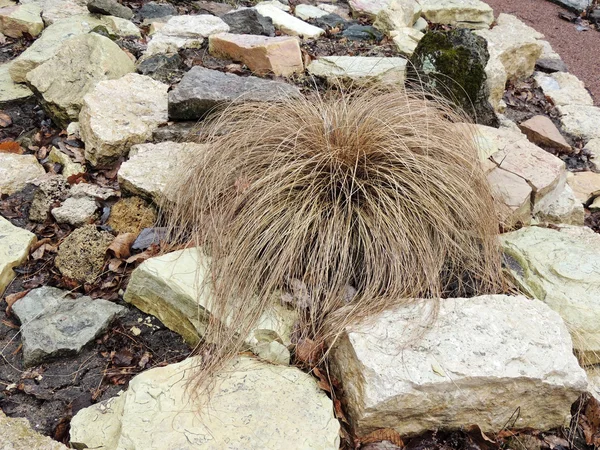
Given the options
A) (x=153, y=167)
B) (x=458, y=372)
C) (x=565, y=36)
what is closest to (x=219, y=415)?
(x=458, y=372)

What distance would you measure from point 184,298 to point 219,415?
558mm

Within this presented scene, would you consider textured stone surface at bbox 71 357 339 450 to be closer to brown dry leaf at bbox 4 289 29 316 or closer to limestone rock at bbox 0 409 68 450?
limestone rock at bbox 0 409 68 450

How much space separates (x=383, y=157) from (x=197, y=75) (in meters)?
1.50

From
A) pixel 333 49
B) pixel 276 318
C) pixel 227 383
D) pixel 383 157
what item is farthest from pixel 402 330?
pixel 333 49

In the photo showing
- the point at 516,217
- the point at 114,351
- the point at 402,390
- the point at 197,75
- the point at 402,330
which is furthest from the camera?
the point at 197,75

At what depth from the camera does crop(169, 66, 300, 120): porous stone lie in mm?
3379

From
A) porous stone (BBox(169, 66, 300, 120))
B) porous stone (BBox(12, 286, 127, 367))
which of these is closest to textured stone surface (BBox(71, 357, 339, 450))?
porous stone (BBox(12, 286, 127, 367))

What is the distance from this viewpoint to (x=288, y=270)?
92.7 inches

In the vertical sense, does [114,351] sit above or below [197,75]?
below

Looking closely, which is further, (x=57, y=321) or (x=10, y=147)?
(x=10, y=147)

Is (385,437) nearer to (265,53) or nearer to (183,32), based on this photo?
(265,53)

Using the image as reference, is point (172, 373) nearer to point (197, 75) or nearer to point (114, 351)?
point (114, 351)

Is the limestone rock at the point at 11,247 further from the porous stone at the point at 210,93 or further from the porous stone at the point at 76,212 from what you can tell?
the porous stone at the point at 210,93

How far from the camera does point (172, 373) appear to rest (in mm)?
2088
